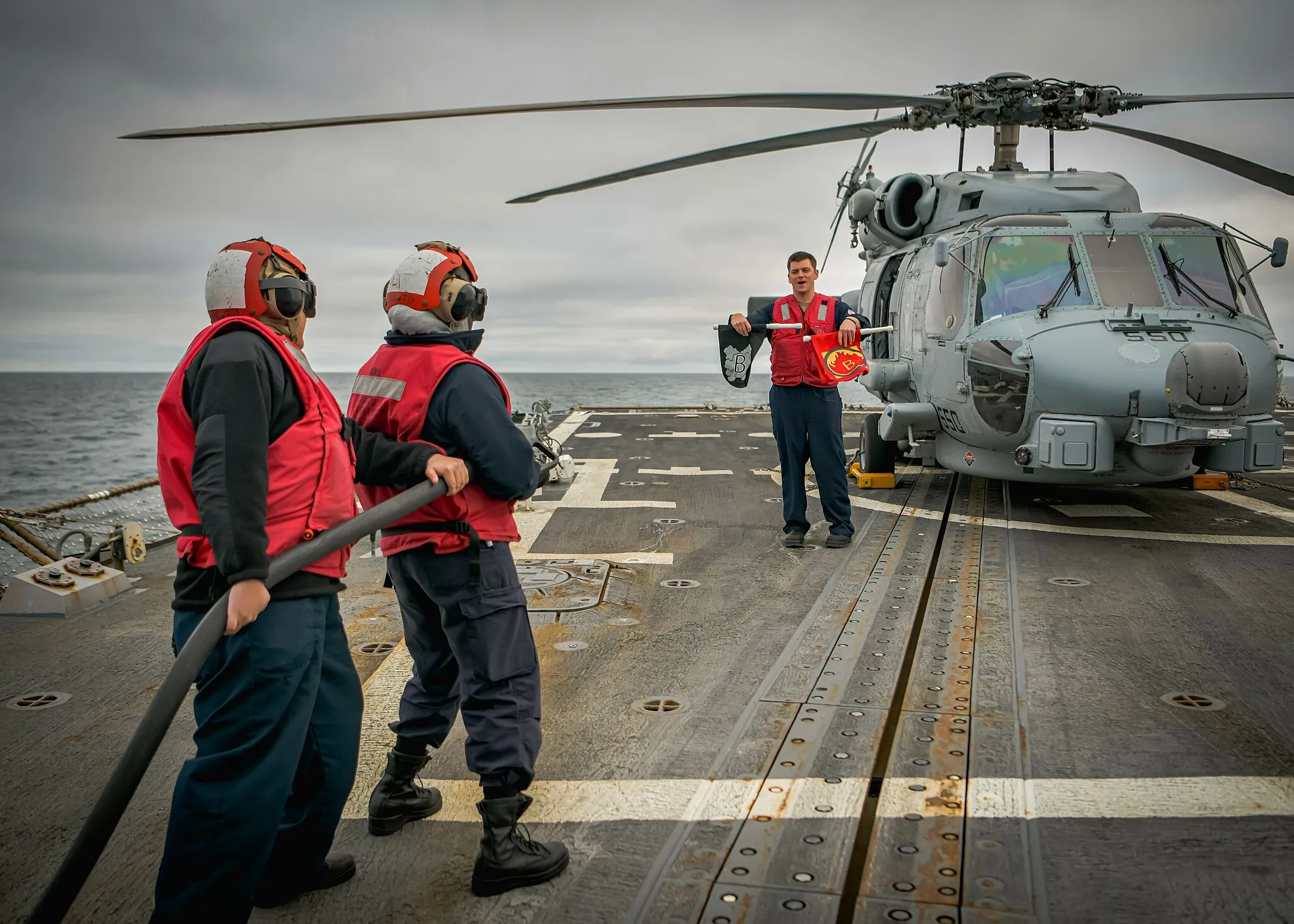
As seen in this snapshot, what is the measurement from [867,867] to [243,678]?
1739 millimetres

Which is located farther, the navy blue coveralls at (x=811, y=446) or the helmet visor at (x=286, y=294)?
the navy blue coveralls at (x=811, y=446)

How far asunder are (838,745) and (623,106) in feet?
12.5

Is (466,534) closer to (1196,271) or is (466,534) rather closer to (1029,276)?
(1029,276)

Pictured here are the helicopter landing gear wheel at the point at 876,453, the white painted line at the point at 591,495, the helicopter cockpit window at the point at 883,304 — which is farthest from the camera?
the helicopter cockpit window at the point at 883,304

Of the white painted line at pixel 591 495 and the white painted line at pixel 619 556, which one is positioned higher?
the white painted line at pixel 591 495

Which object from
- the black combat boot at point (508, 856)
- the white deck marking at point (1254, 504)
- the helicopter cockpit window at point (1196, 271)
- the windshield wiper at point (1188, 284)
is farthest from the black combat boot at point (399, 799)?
the white deck marking at point (1254, 504)

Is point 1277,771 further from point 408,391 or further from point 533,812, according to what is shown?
point 408,391

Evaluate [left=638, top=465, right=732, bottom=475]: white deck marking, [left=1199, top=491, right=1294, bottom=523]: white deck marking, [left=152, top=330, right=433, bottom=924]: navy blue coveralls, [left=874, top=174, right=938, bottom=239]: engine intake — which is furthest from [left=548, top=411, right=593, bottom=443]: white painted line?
[left=152, top=330, right=433, bottom=924]: navy blue coveralls

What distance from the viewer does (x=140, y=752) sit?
203 cm

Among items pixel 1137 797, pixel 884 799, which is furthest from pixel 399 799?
pixel 1137 797

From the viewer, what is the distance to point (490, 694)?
279cm

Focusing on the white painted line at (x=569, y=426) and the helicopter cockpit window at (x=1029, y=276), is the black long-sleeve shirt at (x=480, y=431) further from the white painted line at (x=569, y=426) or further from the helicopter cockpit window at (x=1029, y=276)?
the white painted line at (x=569, y=426)

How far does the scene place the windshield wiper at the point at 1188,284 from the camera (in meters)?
7.28

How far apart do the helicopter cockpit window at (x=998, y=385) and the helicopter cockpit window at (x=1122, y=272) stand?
0.87m
